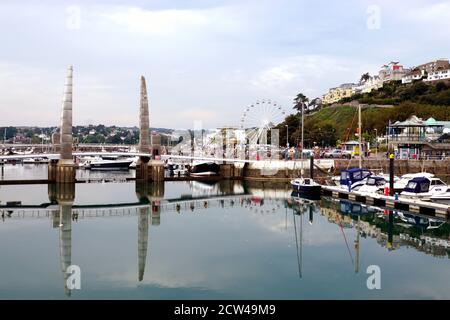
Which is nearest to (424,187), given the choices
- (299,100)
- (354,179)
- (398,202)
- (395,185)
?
(398,202)

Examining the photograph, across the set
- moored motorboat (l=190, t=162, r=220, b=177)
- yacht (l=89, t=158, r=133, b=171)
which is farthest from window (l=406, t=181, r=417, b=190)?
yacht (l=89, t=158, r=133, b=171)

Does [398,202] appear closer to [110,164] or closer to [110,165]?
[110,164]

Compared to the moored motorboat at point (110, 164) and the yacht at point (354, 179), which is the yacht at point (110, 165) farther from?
the yacht at point (354, 179)

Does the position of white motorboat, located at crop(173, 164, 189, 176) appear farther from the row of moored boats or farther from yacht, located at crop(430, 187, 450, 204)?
yacht, located at crop(430, 187, 450, 204)

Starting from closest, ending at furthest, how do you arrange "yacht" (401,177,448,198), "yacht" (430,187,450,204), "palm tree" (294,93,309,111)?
"yacht" (430,187,450,204), "yacht" (401,177,448,198), "palm tree" (294,93,309,111)

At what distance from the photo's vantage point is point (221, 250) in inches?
1072

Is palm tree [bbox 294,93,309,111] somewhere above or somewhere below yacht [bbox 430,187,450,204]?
above

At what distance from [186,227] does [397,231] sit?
14.0m

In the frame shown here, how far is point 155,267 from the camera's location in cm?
2355

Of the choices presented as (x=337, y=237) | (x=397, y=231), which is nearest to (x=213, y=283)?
(x=337, y=237)

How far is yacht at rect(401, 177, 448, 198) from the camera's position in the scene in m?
40.4

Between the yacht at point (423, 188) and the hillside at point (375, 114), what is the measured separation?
47906 mm

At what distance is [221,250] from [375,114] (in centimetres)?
10503

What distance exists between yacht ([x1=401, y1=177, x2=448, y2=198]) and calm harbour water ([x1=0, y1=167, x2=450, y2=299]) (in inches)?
117
